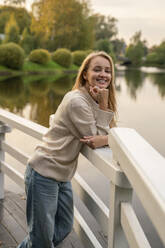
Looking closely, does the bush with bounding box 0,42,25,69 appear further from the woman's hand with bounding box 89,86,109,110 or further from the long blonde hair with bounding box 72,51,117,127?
the woman's hand with bounding box 89,86,109,110

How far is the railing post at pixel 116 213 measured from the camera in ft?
4.89

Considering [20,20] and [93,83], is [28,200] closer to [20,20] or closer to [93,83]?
[93,83]

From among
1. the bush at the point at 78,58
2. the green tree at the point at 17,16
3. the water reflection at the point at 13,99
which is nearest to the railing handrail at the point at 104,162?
the water reflection at the point at 13,99

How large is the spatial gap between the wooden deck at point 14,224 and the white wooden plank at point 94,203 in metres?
0.81

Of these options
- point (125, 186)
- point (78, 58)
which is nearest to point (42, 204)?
point (125, 186)

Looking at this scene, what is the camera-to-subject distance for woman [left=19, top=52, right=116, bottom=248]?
183 centimetres

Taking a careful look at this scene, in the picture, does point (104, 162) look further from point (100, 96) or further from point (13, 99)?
point (13, 99)

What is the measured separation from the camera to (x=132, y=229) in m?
1.28

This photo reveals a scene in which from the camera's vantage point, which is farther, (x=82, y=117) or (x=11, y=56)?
(x=11, y=56)

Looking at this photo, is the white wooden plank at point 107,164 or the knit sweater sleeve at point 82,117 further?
the knit sweater sleeve at point 82,117

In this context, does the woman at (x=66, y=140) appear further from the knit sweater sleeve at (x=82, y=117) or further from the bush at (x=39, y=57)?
A: the bush at (x=39, y=57)

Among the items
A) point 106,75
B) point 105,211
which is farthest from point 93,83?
point 105,211

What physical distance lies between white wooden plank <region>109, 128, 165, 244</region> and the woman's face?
70cm

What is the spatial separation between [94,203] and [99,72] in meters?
0.74
